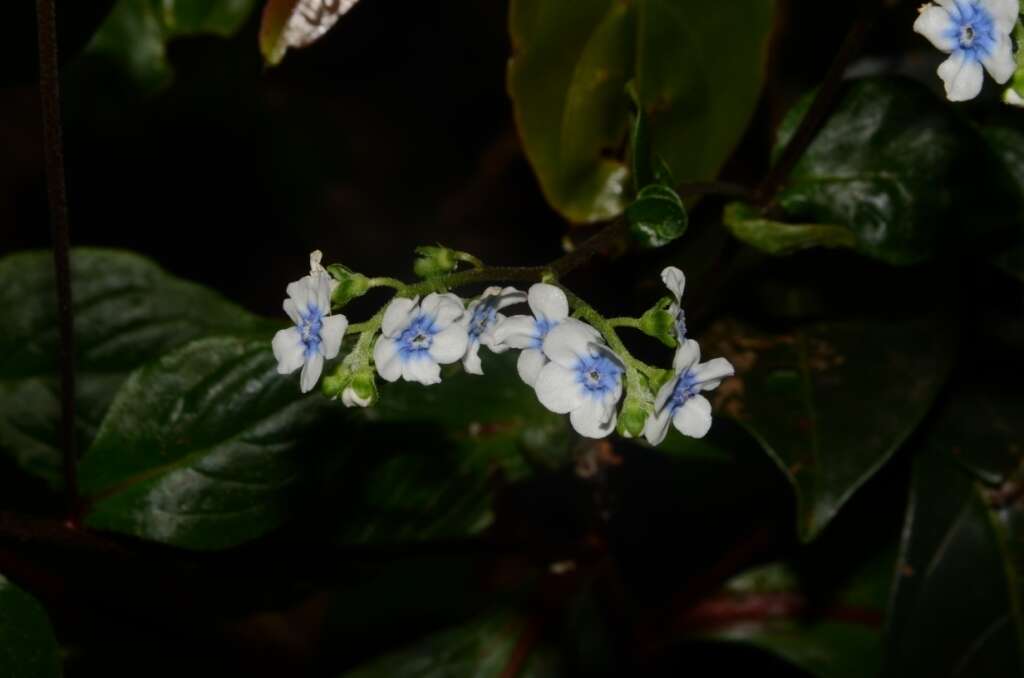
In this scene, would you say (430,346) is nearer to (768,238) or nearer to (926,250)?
(768,238)

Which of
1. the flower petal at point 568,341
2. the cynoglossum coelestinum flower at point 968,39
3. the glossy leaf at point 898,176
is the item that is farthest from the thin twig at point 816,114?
the flower petal at point 568,341

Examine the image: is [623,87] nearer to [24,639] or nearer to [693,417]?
[693,417]

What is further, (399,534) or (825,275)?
(825,275)

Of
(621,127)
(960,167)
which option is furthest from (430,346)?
(960,167)

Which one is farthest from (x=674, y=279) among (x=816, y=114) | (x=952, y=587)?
(x=952, y=587)

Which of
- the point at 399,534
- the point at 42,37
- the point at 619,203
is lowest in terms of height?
the point at 399,534

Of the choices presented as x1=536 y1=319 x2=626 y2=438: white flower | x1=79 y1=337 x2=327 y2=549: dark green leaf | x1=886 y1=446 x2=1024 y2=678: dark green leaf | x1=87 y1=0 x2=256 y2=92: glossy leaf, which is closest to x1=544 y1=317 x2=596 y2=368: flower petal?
x1=536 y1=319 x2=626 y2=438: white flower

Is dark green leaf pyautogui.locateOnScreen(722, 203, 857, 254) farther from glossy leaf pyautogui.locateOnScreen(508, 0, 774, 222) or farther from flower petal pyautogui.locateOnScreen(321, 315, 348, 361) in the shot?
flower petal pyautogui.locateOnScreen(321, 315, 348, 361)
